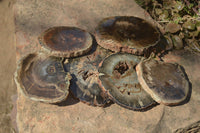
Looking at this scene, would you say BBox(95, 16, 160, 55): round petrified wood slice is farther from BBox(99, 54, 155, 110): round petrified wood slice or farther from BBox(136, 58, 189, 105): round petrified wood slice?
BBox(136, 58, 189, 105): round petrified wood slice

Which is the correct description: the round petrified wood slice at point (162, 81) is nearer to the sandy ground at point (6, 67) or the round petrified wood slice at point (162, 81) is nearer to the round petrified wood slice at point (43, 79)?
the round petrified wood slice at point (43, 79)

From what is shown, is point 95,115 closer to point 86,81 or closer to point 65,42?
point 86,81

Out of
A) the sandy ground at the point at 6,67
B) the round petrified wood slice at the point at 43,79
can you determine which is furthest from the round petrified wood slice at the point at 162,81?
the sandy ground at the point at 6,67

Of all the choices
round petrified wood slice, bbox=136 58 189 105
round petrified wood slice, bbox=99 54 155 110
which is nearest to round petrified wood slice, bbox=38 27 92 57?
round petrified wood slice, bbox=99 54 155 110

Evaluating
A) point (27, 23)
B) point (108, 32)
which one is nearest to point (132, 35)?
point (108, 32)


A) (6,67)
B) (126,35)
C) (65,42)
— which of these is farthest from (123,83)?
(6,67)

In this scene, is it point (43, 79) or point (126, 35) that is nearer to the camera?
point (43, 79)
